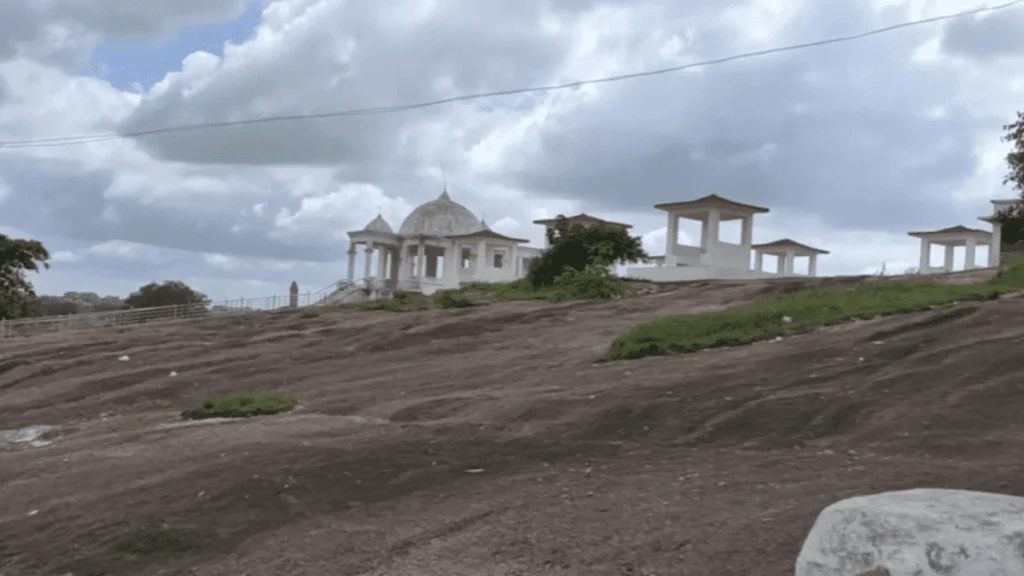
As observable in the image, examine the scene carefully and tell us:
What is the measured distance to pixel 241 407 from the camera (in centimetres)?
1373

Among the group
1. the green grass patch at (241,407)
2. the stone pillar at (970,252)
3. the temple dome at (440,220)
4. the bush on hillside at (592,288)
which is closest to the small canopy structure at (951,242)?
the stone pillar at (970,252)

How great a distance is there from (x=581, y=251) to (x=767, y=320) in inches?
744

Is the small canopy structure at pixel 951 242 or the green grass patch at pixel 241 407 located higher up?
the small canopy structure at pixel 951 242

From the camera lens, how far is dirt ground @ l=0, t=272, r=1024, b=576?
7.59m

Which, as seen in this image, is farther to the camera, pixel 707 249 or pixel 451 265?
pixel 451 265

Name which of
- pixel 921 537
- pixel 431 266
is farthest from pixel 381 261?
pixel 921 537

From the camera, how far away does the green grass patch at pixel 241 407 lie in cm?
1363

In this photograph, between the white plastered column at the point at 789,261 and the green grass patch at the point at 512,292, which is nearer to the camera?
the green grass patch at the point at 512,292

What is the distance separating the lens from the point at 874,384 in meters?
11.4

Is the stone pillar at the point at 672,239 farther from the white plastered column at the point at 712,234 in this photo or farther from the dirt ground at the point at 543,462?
the dirt ground at the point at 543,462

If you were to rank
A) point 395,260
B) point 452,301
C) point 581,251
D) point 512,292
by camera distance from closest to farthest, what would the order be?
1. point 452,301
2. point 512,292
3. point 581,251
4. point 395,260

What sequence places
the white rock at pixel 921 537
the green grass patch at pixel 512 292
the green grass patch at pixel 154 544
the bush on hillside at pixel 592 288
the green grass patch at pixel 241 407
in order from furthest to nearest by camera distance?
the green grass patch at pixel 512 292, the bush on hillside at pixel 592 288, the green grass patch at pixel 241 407, the green grass patch at pixel 154 544, the white rock at pixel 921 537

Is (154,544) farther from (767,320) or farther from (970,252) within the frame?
(970,252)

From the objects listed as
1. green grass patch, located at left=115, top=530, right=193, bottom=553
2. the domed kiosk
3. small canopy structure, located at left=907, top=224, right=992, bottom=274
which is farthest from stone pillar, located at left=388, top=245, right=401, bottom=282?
green grass patch, located at left=115, top=530, right=193, bottom=553
